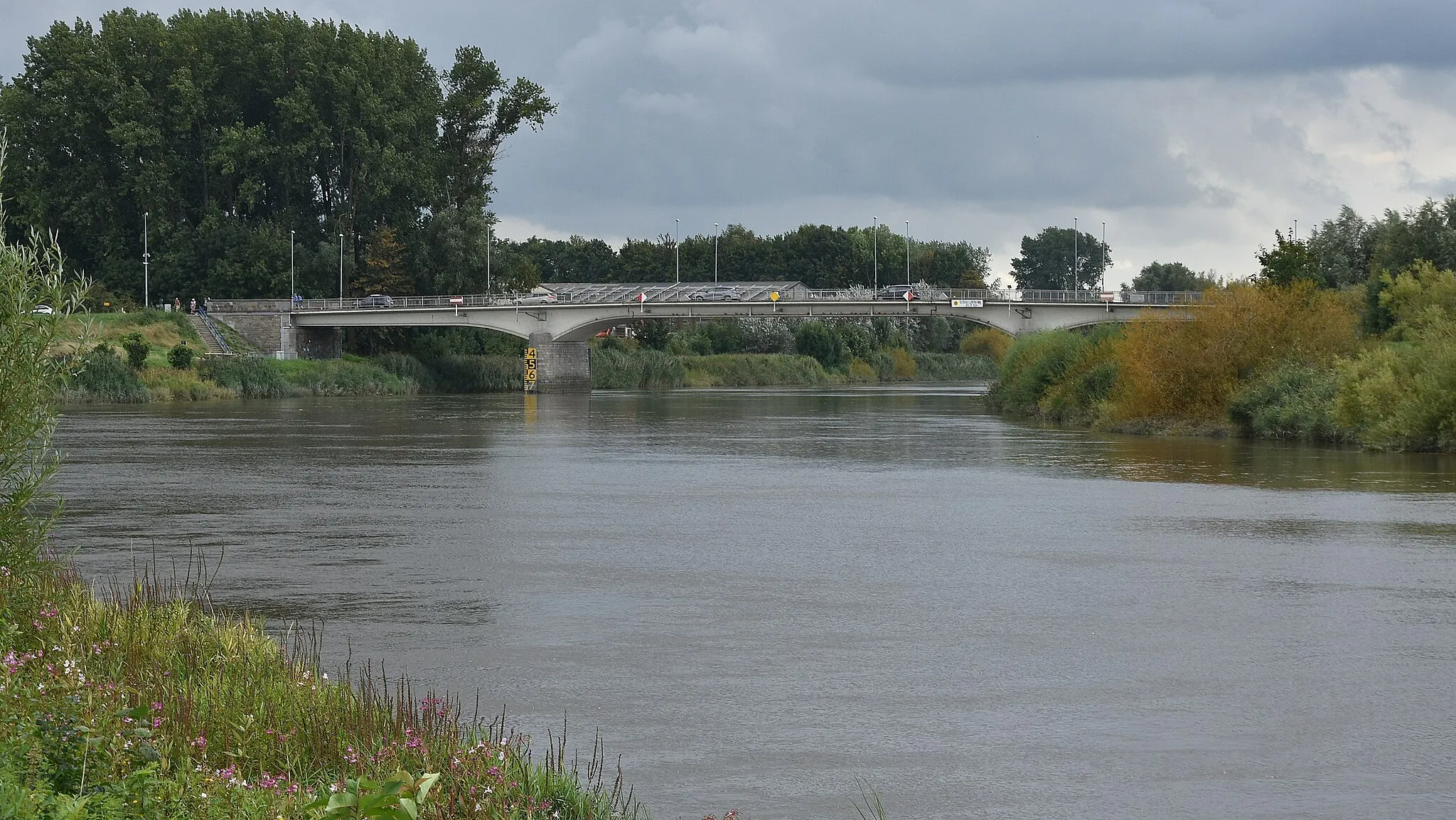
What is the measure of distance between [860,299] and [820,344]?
1625 inches

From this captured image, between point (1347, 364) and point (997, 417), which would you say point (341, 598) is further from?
point (997, 417)

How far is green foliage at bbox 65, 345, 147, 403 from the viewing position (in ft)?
253

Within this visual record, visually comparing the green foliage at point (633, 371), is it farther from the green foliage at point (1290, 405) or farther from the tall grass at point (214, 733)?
the tall grass at point (214, 733)

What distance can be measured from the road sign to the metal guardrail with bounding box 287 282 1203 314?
11.2ft

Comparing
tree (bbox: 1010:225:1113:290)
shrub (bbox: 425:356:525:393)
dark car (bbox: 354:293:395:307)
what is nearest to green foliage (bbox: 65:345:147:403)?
dark car (bbox: 354:293:395:307)

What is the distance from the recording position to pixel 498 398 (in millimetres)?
100062

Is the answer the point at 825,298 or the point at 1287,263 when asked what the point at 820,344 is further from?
the point at 1287,263

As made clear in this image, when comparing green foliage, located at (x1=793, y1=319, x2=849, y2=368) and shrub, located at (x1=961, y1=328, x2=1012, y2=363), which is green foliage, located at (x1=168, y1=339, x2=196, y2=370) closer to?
green foliage, located at (x1=793, y1=319, x2=849, y2=368)

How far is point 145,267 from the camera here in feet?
352

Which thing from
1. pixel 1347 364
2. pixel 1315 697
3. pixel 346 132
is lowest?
pixel 1315 697

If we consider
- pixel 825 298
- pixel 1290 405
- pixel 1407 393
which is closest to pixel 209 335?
pixel 825 298

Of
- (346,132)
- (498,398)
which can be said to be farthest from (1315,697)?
(346,132)

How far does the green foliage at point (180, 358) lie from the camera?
87.1 meters

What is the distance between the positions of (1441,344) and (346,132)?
3180 inches
